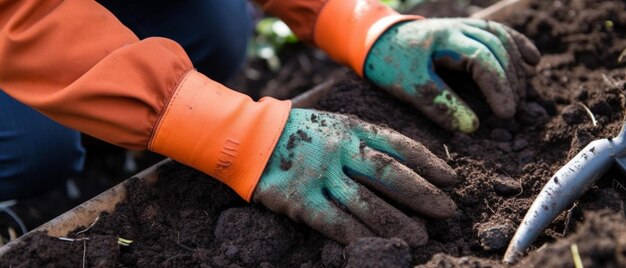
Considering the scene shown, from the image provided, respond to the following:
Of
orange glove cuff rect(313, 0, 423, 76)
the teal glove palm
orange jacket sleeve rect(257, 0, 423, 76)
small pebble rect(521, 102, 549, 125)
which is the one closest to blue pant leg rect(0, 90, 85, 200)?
orange jacket sleeve rect(257, 0, 423, 76)

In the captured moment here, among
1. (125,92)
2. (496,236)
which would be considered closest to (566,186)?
(496,236)

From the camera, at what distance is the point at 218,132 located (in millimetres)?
1571

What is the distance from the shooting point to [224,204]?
1748mm

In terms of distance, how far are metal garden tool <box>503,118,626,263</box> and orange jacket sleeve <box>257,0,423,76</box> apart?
0.73 meters

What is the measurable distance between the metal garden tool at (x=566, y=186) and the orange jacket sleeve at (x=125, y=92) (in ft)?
2.07

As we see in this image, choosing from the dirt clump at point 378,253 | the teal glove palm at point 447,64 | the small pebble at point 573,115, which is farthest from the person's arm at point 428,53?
the dirt clump at point 378,253

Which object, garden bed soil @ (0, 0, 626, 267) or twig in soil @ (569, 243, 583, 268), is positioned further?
garden bed soil @ (0, 0, 626, 267)

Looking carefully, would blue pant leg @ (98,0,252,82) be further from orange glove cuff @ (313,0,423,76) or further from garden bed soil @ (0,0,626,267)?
garden bed soil @ (0,0,626,267)

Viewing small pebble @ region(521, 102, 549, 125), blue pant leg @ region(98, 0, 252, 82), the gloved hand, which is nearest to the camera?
the gloved hand

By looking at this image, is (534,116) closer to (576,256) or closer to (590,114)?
(590,114)

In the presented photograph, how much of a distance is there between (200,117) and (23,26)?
1.53 ft

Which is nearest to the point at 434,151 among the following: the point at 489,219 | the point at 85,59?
the point at 489,219

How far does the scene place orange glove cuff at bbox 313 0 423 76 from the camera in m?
2.03

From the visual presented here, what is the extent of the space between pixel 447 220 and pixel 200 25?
4.16ft
